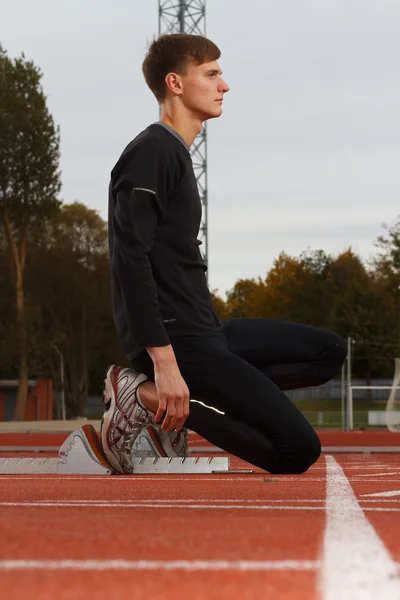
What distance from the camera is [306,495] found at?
13.6 feet

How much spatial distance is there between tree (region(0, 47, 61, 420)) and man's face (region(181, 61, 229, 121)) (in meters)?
39.9

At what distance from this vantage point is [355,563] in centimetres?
207

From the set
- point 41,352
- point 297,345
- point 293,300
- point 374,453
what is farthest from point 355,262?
point 297,345

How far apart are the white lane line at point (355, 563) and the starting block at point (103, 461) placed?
10.0ft

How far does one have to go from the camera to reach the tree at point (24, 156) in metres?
44.6

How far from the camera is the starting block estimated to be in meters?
6.05

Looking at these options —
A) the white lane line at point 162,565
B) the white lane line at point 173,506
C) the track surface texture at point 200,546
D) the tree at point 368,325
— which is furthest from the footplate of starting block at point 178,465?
the tree at point 368,325

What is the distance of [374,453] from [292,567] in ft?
46.5

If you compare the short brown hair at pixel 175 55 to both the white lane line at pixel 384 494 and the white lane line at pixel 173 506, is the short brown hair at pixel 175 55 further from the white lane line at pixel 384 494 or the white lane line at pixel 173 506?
the white lane line at pixel 173 506

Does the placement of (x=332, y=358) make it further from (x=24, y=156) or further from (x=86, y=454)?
(x=24, y=156)

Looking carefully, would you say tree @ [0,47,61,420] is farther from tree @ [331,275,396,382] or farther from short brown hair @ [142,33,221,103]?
short brown hair @ [142,33,221,103]

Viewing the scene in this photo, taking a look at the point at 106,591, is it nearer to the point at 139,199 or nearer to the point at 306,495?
the point at 306,495

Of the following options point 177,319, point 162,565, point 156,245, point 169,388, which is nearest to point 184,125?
point 156,245

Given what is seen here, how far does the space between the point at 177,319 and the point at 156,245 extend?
14.6 inches
